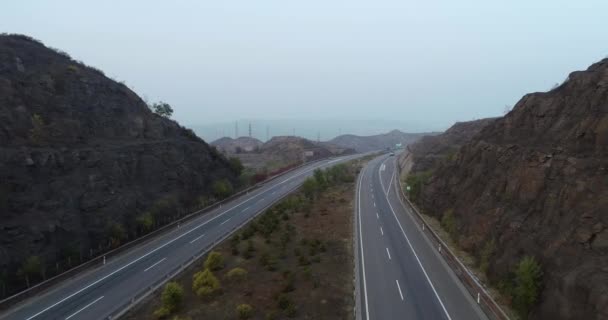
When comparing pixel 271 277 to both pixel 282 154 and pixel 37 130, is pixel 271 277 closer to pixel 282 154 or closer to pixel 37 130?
pixel 37 130

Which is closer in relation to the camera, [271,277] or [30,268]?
[30,268]

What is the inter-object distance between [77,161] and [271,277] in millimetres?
25346

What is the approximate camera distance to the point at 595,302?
49.9 feet

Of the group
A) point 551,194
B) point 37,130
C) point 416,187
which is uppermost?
point 37,130

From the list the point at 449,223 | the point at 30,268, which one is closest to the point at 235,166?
the point at 30,268

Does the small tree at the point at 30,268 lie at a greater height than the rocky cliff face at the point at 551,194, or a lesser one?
lesser

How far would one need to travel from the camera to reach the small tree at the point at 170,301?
73.2ft

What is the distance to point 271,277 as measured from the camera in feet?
91.1

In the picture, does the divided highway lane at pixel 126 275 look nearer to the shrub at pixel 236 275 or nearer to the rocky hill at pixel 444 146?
the shrub at pixel 236 275

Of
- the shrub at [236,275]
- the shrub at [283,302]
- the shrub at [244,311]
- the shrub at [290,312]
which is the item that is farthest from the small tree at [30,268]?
the shrub at [290,312]

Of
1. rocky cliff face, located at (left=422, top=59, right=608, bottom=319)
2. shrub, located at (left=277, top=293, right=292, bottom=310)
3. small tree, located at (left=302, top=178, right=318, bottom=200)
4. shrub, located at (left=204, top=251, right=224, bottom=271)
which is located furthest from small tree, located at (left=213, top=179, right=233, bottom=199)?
shrub, located at (left=277, top=293, right=292, bottom=310)

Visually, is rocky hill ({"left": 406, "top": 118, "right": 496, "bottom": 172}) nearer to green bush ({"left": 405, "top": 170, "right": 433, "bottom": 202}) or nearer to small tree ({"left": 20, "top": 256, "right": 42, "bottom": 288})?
green bush ({"left": 405, "top": 170, "right": 433, "bottom": 202})

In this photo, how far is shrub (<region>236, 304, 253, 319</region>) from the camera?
70.1 ft

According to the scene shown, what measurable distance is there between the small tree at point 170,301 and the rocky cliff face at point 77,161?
42.2 feet
